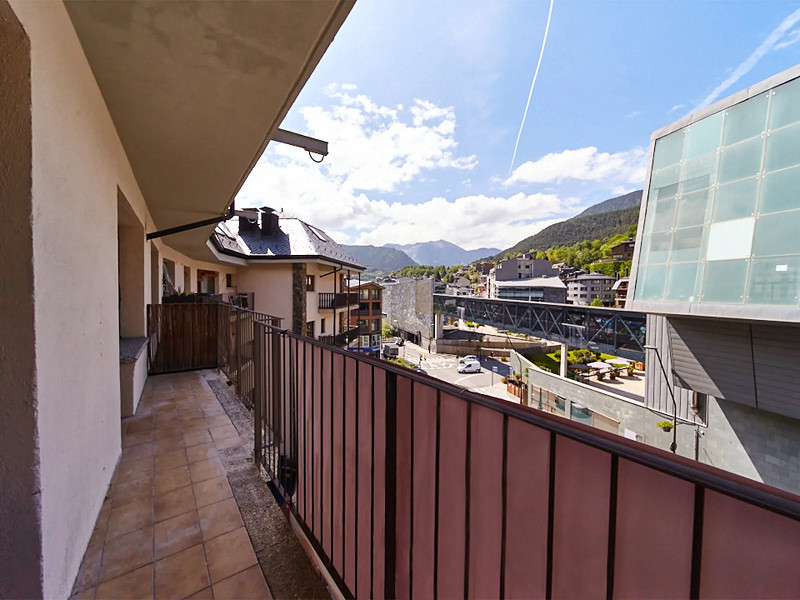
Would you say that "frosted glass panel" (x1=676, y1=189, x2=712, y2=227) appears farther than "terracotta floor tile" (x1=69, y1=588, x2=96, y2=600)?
Yes

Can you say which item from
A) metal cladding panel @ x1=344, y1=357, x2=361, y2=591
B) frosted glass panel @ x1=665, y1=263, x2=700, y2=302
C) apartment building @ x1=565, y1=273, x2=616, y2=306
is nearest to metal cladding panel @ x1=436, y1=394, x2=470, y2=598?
metal cladding panel @ x1=344, y1=357, x2=361, y2=591

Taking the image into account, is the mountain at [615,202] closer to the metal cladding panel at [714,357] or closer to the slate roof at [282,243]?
the metal cladding panel at [714,357]

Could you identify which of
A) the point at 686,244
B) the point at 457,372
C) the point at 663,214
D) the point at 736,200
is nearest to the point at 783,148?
the point at 736,200

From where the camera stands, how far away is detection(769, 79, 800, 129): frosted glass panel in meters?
5.93

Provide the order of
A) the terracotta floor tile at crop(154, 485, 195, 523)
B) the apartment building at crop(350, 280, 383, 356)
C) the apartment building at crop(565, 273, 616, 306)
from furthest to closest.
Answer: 1. the apartment building at crop(565, 273, 616, 306)
2. the apartment building at crop(350, 280, 383, 356)
3. the terracotta floor tile at crop(154, 485, 195, 523)

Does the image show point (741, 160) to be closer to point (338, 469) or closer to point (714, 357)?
point (714, 357)

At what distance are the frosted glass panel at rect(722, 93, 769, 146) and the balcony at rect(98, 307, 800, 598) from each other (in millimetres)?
9791

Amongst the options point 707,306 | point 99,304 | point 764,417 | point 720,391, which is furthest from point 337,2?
point 764,417

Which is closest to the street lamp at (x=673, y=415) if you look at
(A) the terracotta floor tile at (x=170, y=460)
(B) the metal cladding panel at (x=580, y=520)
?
(B) the metal cladding panel at (x=580, y=520)

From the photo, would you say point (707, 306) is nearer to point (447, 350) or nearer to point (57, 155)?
point (57, 155)

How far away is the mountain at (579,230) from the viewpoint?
8960cm

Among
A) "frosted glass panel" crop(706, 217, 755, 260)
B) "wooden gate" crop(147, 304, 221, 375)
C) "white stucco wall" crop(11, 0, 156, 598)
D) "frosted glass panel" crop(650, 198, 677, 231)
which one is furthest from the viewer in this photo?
"frosted glass panel" crop(650, 198, 677, 231)

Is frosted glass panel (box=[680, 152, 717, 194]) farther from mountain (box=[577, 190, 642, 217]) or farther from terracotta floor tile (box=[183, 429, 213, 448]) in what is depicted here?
mountain (box=[577, 190, 642, 217])

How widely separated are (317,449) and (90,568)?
1.31 m
